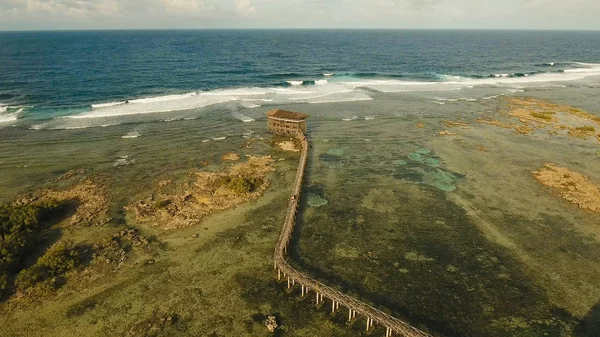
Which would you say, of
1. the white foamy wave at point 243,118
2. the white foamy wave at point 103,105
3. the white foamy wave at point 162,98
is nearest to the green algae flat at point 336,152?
the white foamy wave at point 243,118

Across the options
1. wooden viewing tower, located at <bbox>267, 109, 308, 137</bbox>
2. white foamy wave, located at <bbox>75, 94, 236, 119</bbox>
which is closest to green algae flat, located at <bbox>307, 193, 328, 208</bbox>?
wooden viewing tower, located at <bbox>267, 109, 308, 137</bbox>

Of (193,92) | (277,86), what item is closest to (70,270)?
(193,92)

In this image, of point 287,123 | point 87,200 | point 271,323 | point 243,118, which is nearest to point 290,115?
point 287,123

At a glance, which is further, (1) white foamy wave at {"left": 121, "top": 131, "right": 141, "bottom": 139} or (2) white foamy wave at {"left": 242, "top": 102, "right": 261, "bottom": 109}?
(2) white foamy wave at {"left": 242, "top": 102, "right": 261, "bottom": 109}

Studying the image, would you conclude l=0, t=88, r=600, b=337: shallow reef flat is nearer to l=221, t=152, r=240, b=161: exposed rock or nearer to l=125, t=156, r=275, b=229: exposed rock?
l=125, t=156, r=275, b=229: exposed rock

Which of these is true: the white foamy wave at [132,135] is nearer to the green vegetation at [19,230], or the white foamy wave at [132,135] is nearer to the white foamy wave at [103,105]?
the white foamy wave at [103,105]

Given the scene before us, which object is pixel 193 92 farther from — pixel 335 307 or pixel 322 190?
pixel 335 307

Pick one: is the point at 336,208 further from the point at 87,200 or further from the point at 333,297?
the point at 87,200
